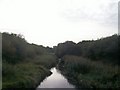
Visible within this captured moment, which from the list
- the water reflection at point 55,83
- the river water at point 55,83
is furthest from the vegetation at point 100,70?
the water reflection at point 55,83

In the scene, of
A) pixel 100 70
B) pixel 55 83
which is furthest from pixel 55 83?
pixel 100 70

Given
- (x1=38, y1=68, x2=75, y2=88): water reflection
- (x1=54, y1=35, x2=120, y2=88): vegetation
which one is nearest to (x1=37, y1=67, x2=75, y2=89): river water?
(x1=38, y1=68, x2=75, y2=88): water reflection

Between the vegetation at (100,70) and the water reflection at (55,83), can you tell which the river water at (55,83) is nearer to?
the water reflection at (55,83)

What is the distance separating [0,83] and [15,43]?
29876 mm

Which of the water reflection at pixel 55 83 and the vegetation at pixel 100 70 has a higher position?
the vegetation at pixel 100 70

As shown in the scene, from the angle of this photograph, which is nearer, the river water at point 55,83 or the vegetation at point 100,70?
the vegetation at point 100,70

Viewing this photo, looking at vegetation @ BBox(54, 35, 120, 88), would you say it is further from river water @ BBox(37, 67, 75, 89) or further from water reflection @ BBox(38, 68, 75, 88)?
water reflection @ BBox(38, 68, 75, 88)

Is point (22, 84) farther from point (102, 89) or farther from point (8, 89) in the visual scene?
point (102, 89)

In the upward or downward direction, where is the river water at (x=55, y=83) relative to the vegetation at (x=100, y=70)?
downward

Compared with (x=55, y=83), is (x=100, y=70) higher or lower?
higher

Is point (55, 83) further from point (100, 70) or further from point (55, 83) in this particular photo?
point (100, 70)

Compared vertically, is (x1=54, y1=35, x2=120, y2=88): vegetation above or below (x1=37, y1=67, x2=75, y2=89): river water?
above

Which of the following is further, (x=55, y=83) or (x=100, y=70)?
(x=55, y=83)

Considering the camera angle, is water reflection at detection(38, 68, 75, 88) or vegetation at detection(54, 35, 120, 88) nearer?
vegetation at detection(54, 35, 120, 88)
